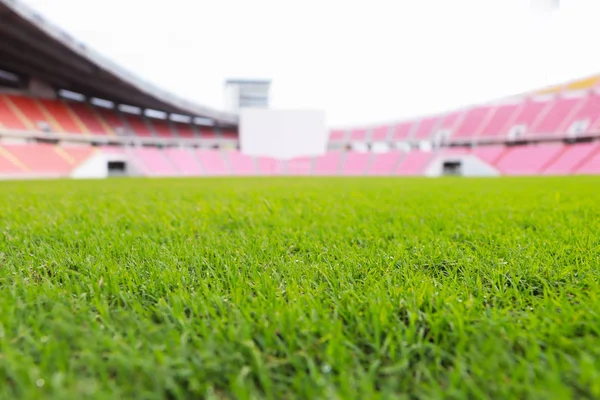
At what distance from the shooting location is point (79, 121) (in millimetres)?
23625

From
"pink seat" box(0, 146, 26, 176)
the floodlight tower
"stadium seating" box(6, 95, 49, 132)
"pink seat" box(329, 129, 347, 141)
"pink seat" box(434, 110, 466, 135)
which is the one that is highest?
the floodlight tower

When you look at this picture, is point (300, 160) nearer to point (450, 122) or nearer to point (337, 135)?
point (337, 135)

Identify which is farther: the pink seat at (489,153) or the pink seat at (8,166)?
the pink seat at (489,153)

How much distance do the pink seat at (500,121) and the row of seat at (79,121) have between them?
86.3 ft

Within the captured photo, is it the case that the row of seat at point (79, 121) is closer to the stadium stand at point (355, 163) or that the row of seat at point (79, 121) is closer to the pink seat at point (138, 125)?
the pink seat at point (138, 125)

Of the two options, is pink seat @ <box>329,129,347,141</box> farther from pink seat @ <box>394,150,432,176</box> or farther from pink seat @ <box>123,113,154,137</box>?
pink seat @ <box>123,113,154,137</box>

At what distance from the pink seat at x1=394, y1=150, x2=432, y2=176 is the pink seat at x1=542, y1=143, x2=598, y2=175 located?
29.5ft

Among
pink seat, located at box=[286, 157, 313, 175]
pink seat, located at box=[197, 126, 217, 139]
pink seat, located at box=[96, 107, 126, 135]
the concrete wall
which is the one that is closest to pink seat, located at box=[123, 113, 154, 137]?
pink seat, located at box=[96, 107, 126, 135]

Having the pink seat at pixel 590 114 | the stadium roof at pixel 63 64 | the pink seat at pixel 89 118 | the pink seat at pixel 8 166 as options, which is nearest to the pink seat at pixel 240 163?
the stadium roof at pixel 63 64

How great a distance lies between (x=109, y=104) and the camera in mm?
27281

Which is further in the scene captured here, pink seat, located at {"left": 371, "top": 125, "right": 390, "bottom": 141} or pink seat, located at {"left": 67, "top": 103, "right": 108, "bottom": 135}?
pink seat, located at {"left": 371, "top": 125, "right": 390, "bottom": 141}

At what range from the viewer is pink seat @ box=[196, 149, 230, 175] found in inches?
1113

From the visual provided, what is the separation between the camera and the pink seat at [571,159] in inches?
839

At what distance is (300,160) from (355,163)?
18.7ft
